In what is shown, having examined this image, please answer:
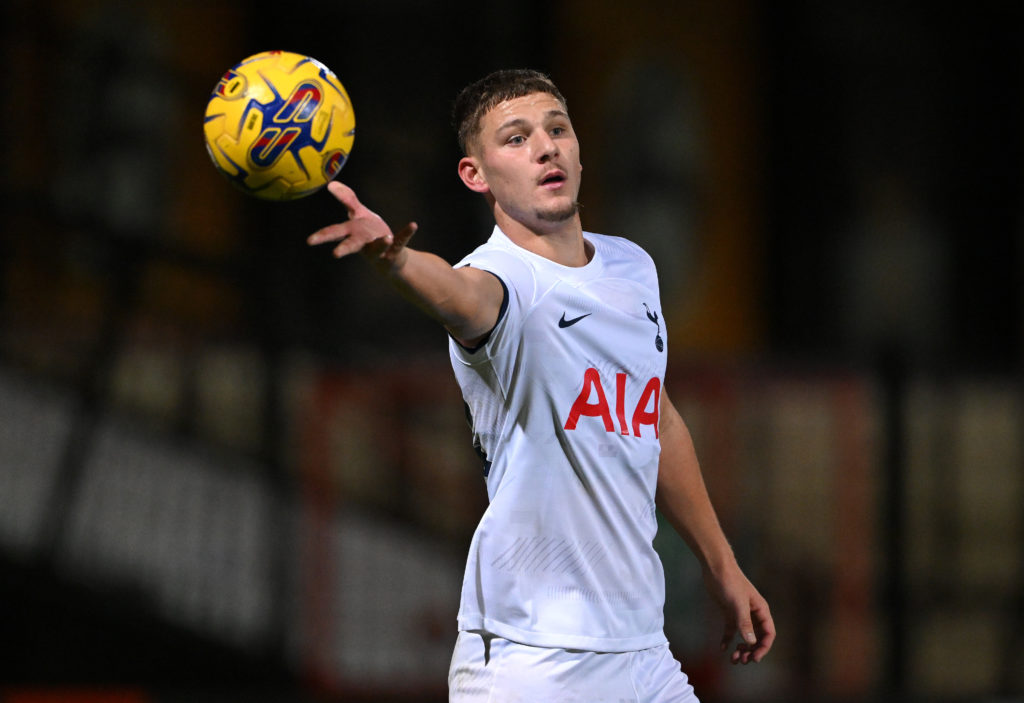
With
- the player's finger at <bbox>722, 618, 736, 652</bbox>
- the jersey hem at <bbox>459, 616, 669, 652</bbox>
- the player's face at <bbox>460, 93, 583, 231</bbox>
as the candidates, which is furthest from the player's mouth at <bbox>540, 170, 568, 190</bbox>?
the player's finger at <bbox>722, 618, 736, 652</bbox>

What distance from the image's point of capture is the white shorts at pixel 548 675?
336 cm

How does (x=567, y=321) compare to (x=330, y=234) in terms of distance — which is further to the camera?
(x=567, y=321)

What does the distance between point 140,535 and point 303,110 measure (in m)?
4.28

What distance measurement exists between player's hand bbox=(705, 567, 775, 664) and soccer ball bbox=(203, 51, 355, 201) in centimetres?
153

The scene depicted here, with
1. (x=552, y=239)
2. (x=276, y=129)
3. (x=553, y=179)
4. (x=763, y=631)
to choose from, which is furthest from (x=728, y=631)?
(x=276, y=129)

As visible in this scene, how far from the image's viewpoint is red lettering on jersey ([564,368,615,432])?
3.45 m

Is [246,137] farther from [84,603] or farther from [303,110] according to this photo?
[84,603]

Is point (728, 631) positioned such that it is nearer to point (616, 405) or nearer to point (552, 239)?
point (616, 405)

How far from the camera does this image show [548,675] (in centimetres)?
337

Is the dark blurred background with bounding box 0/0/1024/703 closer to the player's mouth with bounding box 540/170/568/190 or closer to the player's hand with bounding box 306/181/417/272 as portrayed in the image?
the player's mouth with bounding box 540/170/568/190

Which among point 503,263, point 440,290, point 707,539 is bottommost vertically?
point 707,539

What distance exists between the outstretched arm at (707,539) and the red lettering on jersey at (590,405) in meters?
0.44

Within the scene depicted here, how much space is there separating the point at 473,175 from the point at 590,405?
2.38ft

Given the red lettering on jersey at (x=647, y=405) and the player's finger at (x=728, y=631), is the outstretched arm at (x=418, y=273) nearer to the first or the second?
the red lettering on jersey at (x=647, y=405)
